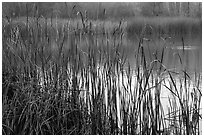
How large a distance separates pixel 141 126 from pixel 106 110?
0.75 feet

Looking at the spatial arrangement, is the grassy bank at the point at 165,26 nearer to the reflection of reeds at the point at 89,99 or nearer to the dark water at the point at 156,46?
the dark water at the point at 156,46

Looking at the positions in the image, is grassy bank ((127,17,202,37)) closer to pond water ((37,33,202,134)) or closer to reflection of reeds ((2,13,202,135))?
pond water ((37,33,202,134))

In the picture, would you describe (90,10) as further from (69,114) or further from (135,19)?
(69,114)

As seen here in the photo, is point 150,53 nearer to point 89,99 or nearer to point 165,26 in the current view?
point 89,99

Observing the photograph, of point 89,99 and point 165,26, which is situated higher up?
point 165,26

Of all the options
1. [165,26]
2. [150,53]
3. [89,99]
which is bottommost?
[89,99]

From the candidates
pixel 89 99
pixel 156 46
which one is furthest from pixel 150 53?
pixel 89 99

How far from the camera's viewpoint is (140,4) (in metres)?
2.67

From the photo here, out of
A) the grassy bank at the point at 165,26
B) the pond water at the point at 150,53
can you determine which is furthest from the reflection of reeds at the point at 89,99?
the grassy bank at the point at 165,26

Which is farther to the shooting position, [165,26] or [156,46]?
[165,26]

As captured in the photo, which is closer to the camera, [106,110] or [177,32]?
[106,110]

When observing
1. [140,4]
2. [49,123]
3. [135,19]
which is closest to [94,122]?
[49,123]

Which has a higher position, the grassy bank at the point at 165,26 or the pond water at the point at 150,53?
the grassy bank at the point at 165,26

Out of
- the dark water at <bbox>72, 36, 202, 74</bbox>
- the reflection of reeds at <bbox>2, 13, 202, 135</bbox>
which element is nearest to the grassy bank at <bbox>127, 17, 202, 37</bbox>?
the dark water at <bbox>72, 36, 202, 74</bbox>
